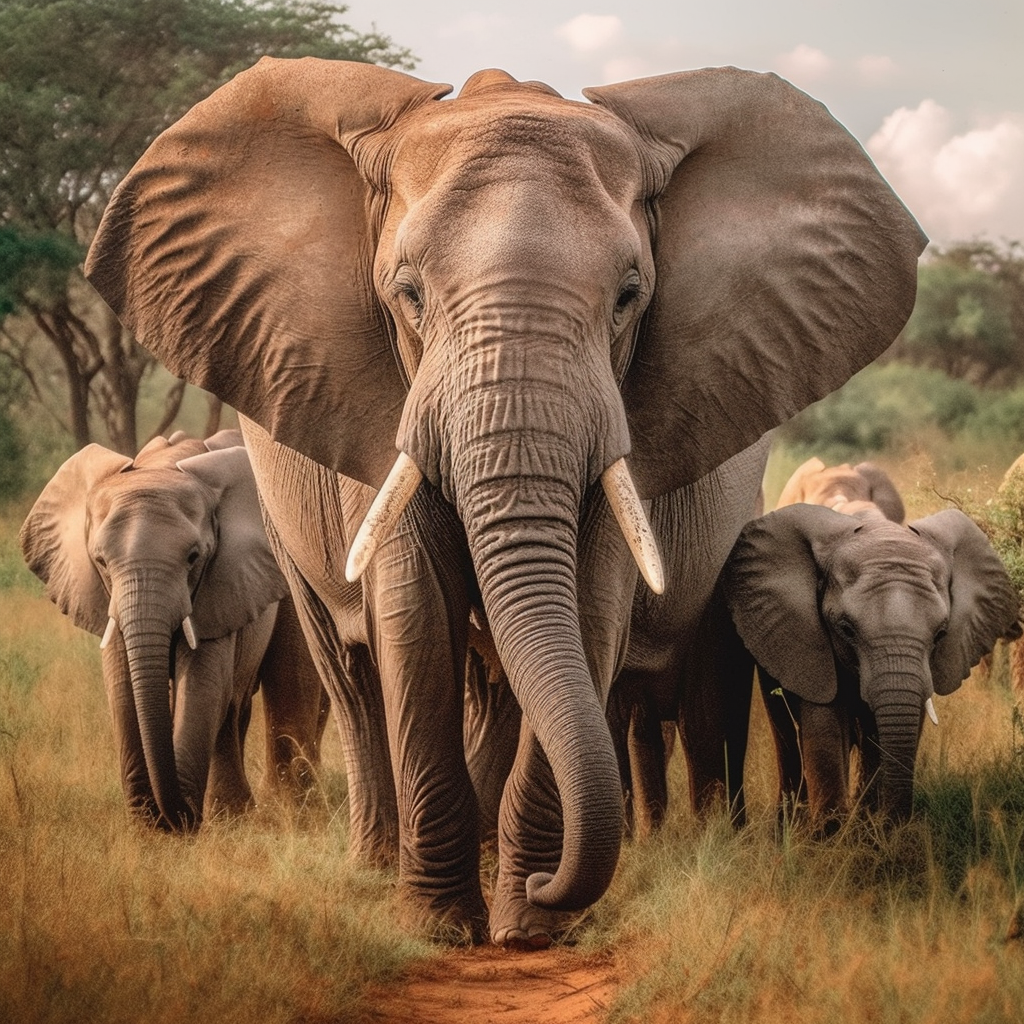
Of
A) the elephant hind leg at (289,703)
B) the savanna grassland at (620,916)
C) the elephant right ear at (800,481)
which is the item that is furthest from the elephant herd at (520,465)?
the elephant right ear at (800,481)

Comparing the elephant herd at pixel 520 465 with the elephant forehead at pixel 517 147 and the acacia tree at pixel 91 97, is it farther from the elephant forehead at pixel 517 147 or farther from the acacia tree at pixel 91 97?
the acacia tree at pixel 91 97

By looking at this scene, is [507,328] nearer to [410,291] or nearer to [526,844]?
[410,291]

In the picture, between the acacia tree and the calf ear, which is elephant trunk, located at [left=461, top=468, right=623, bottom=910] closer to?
the calf ear

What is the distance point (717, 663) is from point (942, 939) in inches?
95.0

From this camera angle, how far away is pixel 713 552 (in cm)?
640

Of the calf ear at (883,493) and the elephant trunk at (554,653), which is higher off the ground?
the elephant trunk at (554,653)

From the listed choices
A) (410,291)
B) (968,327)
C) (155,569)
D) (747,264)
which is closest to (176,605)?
(155,569)

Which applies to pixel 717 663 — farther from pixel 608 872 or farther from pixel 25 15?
pixel 25 15

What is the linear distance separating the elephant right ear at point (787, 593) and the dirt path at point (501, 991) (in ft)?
4.90

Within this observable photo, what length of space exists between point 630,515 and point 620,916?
1.42 meters

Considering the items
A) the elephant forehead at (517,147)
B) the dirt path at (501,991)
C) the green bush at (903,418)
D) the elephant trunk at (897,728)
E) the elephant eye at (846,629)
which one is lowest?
the green bush at (903,418)

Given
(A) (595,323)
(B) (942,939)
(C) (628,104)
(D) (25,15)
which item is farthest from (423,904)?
(D) (25,15)

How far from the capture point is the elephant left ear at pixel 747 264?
4.89 meters

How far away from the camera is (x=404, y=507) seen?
4.45 meters
